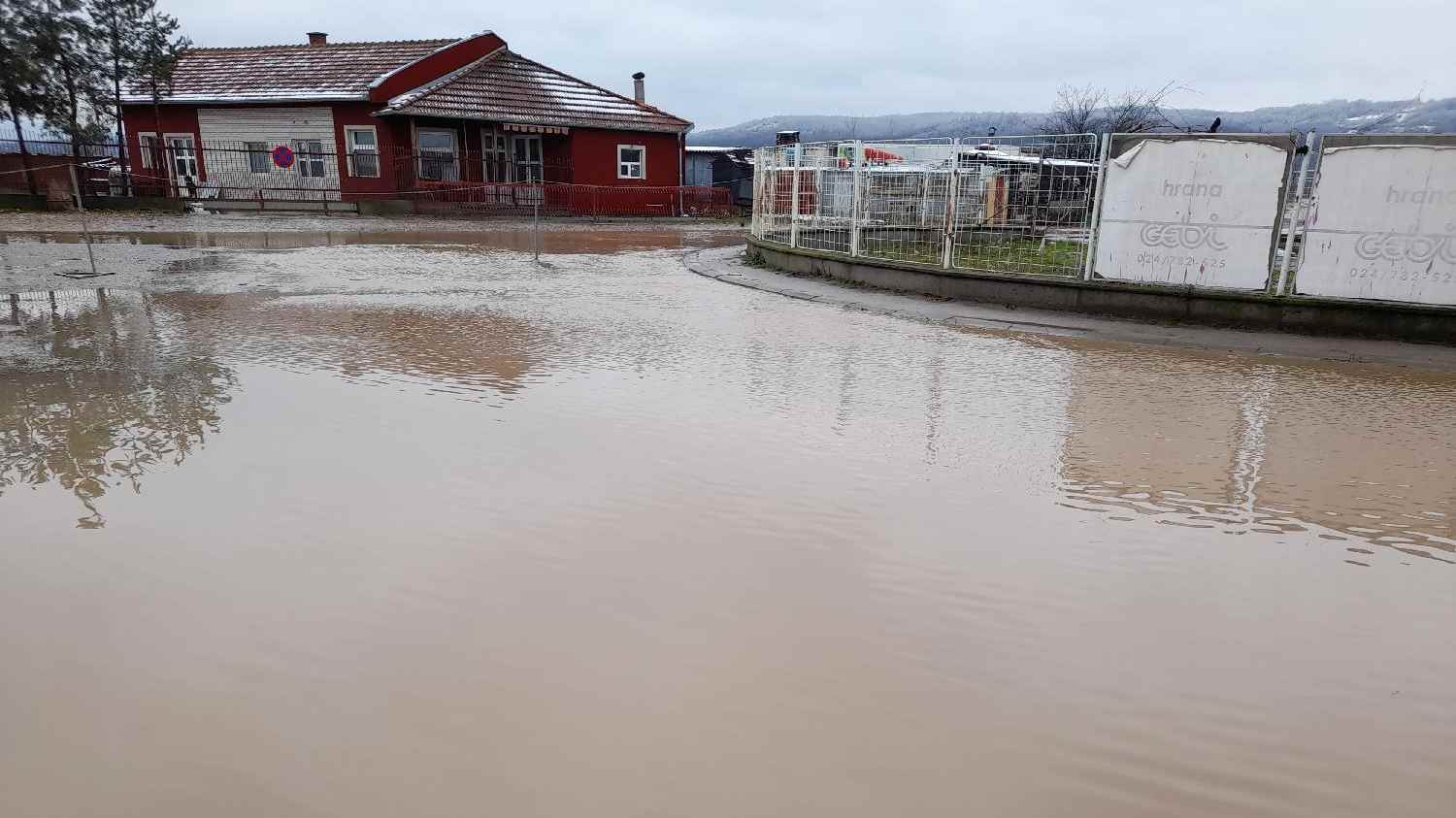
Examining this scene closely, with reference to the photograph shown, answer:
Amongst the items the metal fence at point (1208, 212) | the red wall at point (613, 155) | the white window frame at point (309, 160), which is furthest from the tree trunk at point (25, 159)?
the metal fence at point (1208, 212)

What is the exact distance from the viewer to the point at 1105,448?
566 centimetres

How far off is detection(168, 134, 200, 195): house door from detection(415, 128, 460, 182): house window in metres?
8.51

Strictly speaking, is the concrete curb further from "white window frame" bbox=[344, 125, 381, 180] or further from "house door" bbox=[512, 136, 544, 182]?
"house door" bbox=[512, 136, 544, 182]

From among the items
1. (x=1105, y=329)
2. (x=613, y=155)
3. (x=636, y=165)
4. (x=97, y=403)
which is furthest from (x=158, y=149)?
(x=1105, y=329)

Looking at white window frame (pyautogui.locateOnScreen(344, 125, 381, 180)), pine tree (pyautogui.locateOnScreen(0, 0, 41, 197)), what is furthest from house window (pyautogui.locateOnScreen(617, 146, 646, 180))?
pine tree (pyautogui.locateOnScreen(0, 0, 41, 197))

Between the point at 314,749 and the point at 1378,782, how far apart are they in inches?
122

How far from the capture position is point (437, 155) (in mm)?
30422

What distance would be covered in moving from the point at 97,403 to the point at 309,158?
27.5 metres

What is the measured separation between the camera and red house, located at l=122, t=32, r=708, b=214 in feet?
97.8

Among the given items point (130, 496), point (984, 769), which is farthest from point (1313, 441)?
point (130, 496)

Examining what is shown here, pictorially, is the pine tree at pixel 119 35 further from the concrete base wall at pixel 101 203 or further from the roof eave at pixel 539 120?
the roof eave at pixel 539 120

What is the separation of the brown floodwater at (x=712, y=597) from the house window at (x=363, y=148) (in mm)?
24892

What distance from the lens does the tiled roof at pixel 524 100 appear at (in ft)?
96.6

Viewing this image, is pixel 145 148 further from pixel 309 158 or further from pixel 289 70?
pixel 309 158
